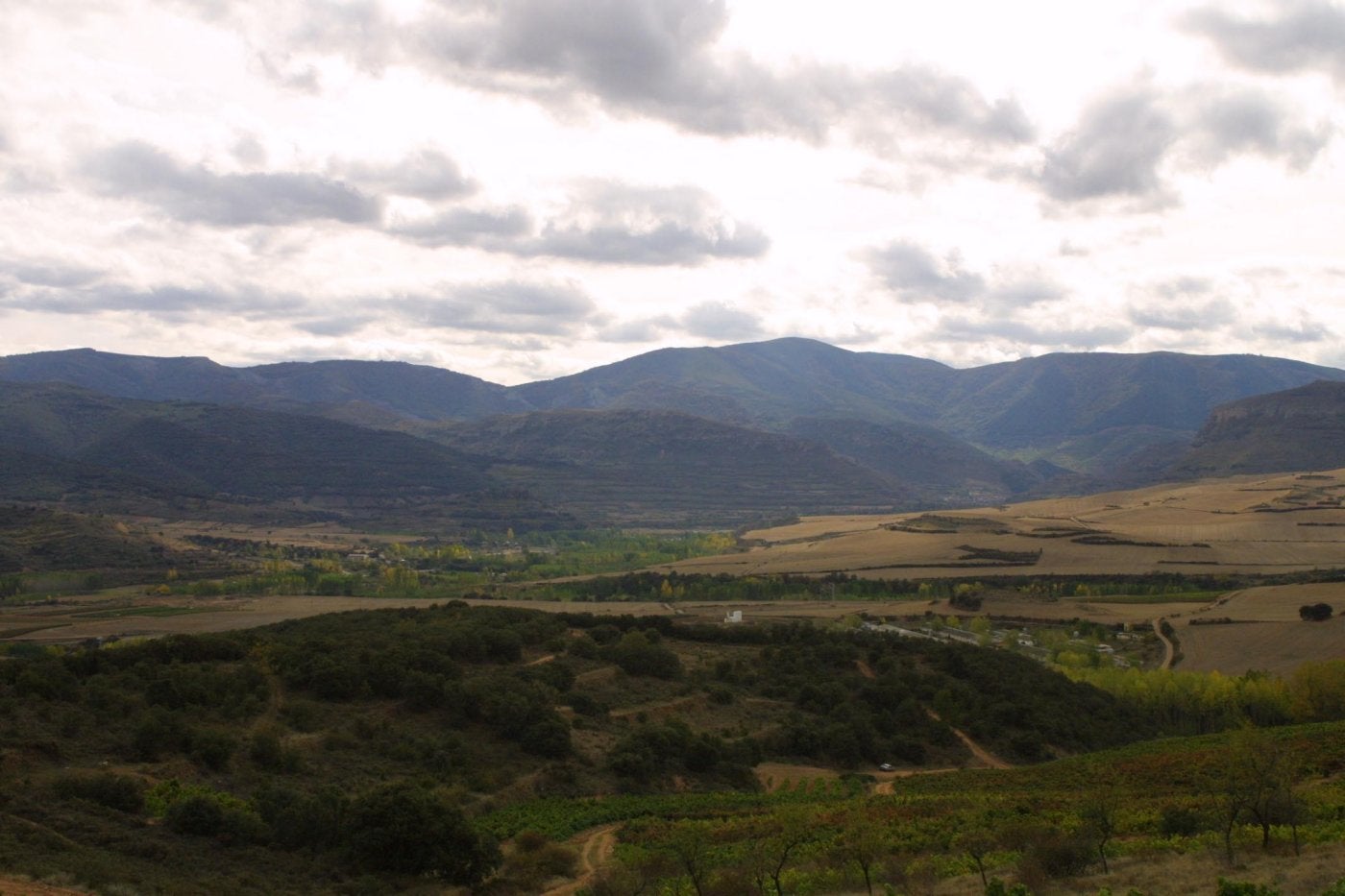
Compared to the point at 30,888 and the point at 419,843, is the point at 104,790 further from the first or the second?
the point at 419,843

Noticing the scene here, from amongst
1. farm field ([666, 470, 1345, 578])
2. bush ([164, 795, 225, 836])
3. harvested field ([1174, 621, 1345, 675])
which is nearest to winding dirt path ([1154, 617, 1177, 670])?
harvested field ([1174, 621, 1345, 675])

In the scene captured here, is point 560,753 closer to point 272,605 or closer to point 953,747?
point 953,747

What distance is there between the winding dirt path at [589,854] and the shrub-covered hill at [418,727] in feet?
7.66

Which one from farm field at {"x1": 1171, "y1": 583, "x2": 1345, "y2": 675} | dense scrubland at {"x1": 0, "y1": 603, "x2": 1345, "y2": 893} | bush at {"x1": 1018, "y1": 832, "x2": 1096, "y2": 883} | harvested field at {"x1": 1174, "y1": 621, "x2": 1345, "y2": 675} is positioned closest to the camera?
bush at {"x1": 1018, "y1": 832, "x2": 1096, "y2": 883}

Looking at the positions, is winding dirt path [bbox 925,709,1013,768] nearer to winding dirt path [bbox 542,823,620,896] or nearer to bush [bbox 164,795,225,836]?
winding dirt path [bbox 542,823,620,896]

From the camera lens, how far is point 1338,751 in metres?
46.1

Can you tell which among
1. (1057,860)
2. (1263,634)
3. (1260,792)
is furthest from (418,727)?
(1263,634)

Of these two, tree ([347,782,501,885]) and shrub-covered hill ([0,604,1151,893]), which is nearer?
shrub-covered hill ([0,604,1151,893])

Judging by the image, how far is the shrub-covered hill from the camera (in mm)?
33750

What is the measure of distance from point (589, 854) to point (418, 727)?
16.6 metres

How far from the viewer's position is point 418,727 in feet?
171

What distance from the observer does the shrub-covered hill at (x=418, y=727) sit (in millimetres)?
33750

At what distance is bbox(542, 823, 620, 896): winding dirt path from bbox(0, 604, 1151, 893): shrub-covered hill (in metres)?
2.33

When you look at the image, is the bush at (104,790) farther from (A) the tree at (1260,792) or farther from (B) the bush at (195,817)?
(A) the tree at (1260,792)
